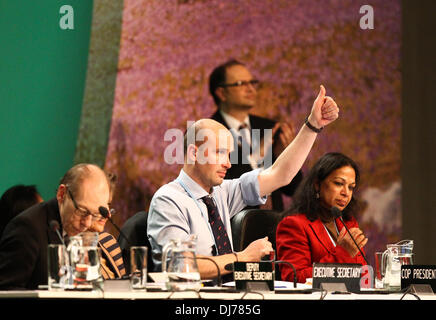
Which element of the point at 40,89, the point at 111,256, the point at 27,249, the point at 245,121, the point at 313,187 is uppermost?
the point at 40,89

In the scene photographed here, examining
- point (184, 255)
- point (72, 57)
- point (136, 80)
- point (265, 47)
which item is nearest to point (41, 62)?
point (72, 57)

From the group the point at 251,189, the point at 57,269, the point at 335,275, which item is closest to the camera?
the point at 57,269

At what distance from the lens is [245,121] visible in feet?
16.3

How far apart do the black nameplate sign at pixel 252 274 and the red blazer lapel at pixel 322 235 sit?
3.66 feet

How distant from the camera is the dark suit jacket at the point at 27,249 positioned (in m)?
2.40

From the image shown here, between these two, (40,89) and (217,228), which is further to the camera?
(40,89)

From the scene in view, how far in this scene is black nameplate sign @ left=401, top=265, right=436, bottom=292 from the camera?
7.97ft

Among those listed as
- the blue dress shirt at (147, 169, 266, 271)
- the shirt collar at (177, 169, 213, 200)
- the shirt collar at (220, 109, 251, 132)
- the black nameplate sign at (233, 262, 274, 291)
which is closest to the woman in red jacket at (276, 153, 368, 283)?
the blue dress shirt at (147, 169, 266, 271)

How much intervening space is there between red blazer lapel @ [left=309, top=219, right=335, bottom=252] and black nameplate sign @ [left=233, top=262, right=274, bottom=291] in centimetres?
112

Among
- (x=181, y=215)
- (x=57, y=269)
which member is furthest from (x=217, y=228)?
(x=57, y=269)

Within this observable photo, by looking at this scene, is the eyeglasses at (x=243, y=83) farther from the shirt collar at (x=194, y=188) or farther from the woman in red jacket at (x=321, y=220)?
the shirt collar at (x=194, y=188)

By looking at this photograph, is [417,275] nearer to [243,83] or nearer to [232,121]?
[232,121]
